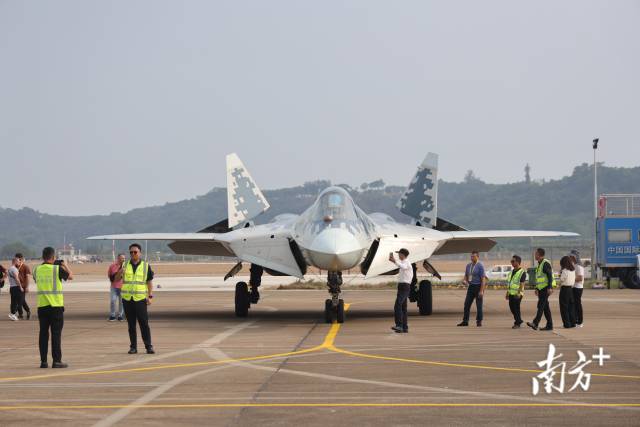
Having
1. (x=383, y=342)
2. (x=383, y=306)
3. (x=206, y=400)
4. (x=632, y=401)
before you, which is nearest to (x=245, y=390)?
(x=206, y=400)

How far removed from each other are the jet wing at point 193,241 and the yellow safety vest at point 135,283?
8081 millimetres

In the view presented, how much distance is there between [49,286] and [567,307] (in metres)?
11.2

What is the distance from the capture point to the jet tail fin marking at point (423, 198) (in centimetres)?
2945

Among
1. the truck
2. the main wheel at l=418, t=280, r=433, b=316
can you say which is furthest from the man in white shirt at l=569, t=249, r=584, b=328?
the truck

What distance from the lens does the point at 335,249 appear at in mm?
20891

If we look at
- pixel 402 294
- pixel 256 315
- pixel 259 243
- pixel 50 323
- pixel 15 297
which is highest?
pixel 259 243

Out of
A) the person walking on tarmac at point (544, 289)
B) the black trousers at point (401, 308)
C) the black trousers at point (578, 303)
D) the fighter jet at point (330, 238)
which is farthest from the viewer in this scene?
the fighter jet at point (330, 238)

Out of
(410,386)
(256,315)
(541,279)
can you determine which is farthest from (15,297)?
(410,386)

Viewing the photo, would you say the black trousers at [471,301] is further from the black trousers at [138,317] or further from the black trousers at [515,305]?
the black trousers at [138,317]

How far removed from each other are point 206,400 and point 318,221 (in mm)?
11746

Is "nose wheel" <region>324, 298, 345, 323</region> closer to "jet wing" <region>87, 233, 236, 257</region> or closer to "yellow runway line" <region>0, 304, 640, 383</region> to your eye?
"jet wing" <region>87, 233, 236, 257</region>

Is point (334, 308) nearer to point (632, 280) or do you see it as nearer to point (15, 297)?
point (15, 297)

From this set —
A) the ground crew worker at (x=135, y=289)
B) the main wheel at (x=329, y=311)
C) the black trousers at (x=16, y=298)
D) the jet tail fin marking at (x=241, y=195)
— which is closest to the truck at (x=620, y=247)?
the jet tail fin marking at (x=241, y=195)

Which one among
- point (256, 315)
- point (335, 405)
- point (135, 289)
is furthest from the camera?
point (256, 315)
